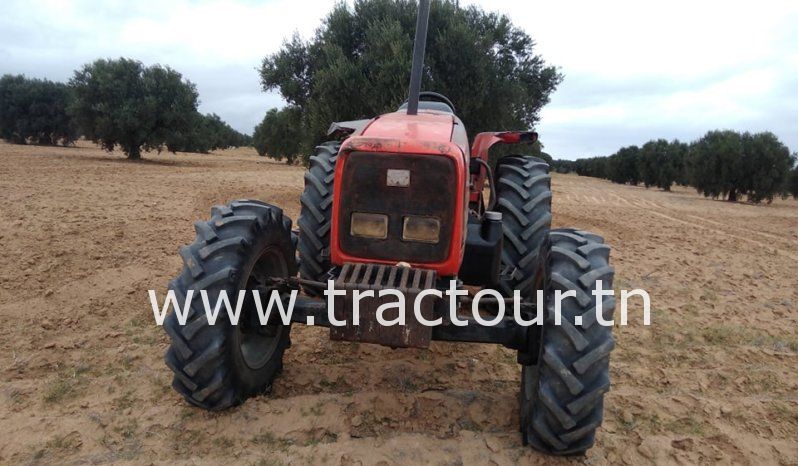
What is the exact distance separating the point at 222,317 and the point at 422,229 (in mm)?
1145

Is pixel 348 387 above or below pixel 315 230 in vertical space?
below

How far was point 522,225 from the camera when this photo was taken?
3.79 m

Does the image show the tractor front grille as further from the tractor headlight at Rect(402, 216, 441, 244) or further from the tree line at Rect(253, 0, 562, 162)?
the tree line at Rect(253, 0, 562, 162)

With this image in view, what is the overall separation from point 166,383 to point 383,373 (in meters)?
1.34

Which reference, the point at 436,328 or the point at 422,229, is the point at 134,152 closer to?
the point at 422,229

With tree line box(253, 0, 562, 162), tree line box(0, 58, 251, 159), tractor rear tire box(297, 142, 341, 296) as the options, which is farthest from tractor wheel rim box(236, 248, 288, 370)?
tree line box(0, 58, 251, 159)

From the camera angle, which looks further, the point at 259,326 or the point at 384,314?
the point at 259,326

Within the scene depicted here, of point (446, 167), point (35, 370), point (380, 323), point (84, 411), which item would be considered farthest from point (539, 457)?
point (35, 370)

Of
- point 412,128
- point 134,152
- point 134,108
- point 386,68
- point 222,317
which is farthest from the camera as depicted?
point 134,152

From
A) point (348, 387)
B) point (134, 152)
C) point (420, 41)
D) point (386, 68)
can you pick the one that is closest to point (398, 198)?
point (420, 41)

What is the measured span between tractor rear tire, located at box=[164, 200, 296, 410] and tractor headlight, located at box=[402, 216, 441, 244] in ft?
2.79

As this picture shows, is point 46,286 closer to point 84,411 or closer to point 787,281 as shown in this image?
point 84,411

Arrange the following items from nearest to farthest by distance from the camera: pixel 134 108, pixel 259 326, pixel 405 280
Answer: pixel 405 280 < pixel 259 326 < pixel 134 108

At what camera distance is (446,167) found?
2764mm
